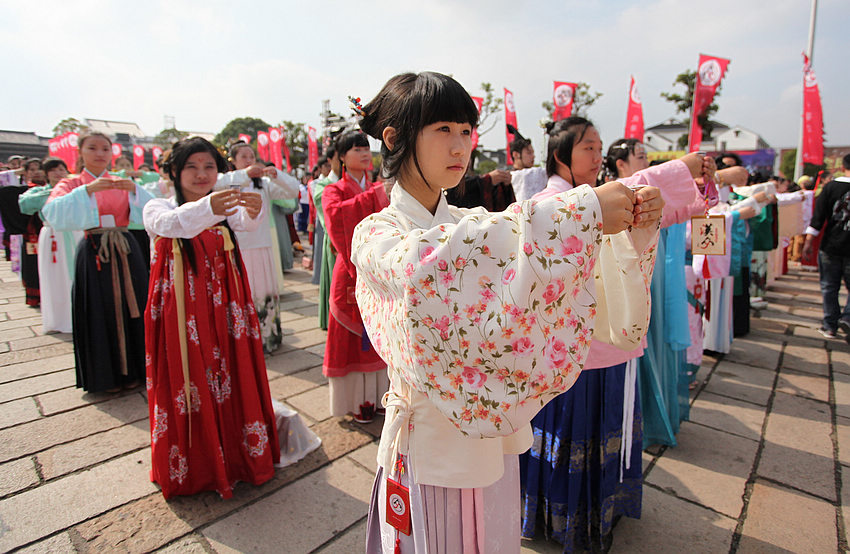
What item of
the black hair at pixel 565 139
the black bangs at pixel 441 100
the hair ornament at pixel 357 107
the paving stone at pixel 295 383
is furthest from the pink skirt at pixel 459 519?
the paving stone at pixel 295 383

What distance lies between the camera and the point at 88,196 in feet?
10.4

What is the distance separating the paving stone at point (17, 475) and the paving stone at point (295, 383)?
1437mm

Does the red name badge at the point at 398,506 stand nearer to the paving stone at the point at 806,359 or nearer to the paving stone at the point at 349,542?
the paving stone at the point at 349,542

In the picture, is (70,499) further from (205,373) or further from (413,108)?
(413,108)

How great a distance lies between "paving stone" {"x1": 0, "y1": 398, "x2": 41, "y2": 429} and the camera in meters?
3.12

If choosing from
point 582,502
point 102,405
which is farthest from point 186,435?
point 582,502

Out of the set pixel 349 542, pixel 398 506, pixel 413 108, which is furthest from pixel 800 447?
pixel 413 108

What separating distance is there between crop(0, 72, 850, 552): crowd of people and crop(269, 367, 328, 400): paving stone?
0.67 m

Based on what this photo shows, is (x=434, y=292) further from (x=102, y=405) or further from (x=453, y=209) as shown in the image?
(x=102, y=405)

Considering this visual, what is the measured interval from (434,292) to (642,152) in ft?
7.64

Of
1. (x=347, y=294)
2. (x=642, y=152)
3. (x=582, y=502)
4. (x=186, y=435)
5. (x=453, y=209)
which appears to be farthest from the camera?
(x=347, y=294)

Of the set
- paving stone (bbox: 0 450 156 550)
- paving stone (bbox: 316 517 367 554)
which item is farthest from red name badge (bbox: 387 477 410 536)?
paving stone (bbox: 0 450 156 550)

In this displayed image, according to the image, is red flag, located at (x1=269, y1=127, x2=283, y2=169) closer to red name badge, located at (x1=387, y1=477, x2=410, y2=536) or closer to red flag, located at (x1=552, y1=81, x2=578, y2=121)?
red flag, located at (x1=552, y1=81, x2=578, y2=121)

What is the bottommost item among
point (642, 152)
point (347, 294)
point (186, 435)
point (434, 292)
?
point (186, 435)
